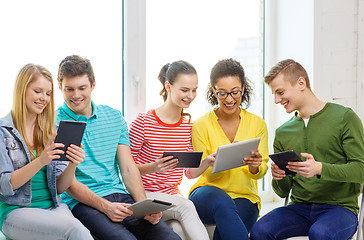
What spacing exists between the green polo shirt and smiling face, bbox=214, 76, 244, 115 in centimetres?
38

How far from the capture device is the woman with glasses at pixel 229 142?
2.45 m

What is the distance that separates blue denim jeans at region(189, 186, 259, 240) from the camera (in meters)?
2.24

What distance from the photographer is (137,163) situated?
8.50 ft

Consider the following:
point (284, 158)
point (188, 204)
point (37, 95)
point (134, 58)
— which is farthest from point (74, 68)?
point (284, 158)

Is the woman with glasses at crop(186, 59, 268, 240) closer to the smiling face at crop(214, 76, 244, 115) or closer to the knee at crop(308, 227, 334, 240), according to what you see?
the smiling face at crop(214, 76, 244, 115)

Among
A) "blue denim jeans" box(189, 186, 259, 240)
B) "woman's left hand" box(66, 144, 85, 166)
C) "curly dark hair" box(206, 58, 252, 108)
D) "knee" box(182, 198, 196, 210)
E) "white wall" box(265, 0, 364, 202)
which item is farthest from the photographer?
"white wall" box(265, 0, 364, 202)

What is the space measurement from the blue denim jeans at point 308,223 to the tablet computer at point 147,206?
55 cm

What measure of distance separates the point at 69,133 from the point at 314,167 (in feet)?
3.98

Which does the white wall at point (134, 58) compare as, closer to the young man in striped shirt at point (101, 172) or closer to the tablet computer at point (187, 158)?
the young man in striped shirt at point (101, 172)

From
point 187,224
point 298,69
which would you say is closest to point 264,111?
point 298,69

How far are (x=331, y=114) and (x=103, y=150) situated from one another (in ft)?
4.09

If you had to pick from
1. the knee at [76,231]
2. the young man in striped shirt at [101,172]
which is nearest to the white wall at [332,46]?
the young man in striped shirt at [101,172]

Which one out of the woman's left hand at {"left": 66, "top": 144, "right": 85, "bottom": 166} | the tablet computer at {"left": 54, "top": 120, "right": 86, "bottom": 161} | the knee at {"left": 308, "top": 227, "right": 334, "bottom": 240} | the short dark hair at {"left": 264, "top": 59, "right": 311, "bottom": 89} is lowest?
the knee at {"left": 308, "top": 227, "right": 334, "bottom": 240}

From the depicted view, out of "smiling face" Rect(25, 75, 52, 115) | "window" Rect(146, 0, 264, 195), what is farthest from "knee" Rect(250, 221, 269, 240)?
"smiling face" Rect(25, 75, 52, 115)
